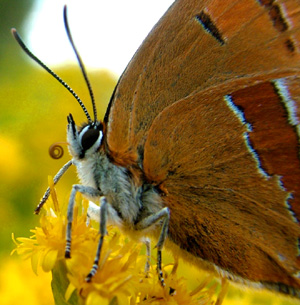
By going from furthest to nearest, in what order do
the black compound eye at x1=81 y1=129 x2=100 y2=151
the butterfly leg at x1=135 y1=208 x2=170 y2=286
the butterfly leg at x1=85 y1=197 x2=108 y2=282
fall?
the black compound eye at x1=81 y1=129 x2=100 y2=151 → the butterfly leg at x1=135 y1=208 x2=170 y2=286 → the butterfly leg at x1=85 y1=197 x2=108 y2=282

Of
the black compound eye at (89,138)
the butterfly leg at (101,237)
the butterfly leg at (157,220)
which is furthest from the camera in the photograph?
the black compound eye at (89,138)

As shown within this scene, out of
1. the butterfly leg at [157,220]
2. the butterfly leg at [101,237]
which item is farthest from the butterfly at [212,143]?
the butterfly leg at [101,237]

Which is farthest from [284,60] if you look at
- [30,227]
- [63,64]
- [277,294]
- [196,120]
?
[63,64]

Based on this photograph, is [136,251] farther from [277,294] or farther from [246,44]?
[246,44]

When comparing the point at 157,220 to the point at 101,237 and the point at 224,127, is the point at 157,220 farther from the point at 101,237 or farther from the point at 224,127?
the point at 224,127

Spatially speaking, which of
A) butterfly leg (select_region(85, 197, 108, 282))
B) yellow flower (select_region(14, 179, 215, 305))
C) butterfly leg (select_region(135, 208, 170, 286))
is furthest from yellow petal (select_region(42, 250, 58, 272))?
butterfly leg (select_region(135, 208, 170, 286))

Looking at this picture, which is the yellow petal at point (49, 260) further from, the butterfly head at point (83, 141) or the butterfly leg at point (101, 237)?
the butterfly head at point (83, 141)

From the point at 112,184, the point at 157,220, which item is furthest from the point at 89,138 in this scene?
the point at 157,220

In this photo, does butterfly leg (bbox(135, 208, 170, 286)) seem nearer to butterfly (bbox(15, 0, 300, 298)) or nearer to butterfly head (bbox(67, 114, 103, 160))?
butterfly (bbox(15, 0, 300, 298))
